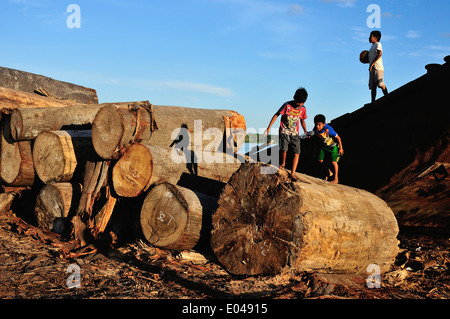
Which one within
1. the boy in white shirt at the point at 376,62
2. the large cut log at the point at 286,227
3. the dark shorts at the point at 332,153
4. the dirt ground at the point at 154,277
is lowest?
the dirt ground at the point at 154,277

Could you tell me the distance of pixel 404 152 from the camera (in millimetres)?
7621

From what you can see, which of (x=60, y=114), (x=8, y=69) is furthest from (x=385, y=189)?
(x=8, y=69)

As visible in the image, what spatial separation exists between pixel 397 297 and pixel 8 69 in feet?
41.5

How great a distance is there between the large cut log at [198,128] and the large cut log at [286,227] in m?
3.02

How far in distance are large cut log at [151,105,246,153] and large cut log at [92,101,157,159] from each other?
0.75 metres

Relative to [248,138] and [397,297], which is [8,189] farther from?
[397,297]

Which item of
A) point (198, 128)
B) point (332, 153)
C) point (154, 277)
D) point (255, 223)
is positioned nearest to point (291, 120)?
point (332, 153)

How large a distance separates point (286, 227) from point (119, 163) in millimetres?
3220

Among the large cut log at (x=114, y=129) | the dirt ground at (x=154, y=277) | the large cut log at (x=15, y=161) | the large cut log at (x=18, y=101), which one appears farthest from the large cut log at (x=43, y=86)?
the dirt ground at (x=154, y=277)

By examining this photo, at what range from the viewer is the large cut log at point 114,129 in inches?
289

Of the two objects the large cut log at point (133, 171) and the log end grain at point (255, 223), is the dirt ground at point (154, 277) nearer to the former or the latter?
the log end grain at point (255, 223)

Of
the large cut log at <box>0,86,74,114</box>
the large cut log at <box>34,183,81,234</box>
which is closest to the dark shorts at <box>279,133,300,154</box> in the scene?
the large cut log at <box>34,183,81,234</box>

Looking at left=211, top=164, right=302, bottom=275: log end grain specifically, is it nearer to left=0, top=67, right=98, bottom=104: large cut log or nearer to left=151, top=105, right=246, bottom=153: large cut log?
left=151, top=105, right=246, bottom=153: large cut log

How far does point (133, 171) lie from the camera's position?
7.11 metres
